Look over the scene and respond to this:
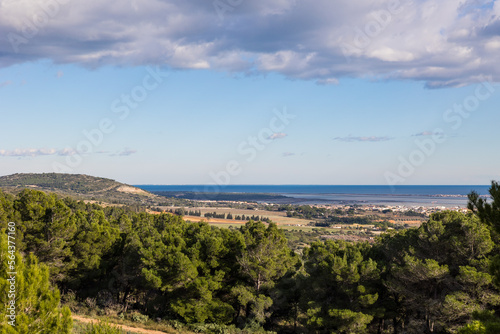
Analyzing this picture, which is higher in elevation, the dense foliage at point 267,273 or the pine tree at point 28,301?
the pine tree at point 28,301

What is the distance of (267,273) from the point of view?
25.8 metres

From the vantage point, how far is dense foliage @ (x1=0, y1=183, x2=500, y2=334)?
21672 mm

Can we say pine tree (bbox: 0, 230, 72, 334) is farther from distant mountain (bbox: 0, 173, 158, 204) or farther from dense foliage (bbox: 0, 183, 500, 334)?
distant mountain (bbox: 0, 173, 158, 204)

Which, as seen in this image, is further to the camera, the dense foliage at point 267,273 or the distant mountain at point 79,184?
the distant mountain at point 79,184

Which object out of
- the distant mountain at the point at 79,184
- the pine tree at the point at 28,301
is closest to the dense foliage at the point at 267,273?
the pine tree at the point at 28,301

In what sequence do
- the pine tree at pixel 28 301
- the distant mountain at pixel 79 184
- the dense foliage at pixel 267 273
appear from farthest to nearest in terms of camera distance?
the distant mountain at pixel 79 184, the dense foliage at pixel 267 273, the pine tree at pixel 28 301

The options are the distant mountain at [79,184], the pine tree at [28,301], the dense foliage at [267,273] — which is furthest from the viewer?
the distant mountain at [79,184]

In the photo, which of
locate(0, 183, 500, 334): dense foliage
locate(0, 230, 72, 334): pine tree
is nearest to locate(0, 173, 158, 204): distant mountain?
locate(0, 183, 500, 334): dense foliage

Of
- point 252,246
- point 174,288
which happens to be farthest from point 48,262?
point 252,246

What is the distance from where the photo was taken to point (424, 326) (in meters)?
22.5

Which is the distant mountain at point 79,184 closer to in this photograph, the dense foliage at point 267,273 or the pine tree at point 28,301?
the dense foliage at point 267,273

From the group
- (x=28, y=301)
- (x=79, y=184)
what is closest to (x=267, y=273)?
(x=28, y=301)

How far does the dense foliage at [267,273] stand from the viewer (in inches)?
853

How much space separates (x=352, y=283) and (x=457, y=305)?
20.0 feet
